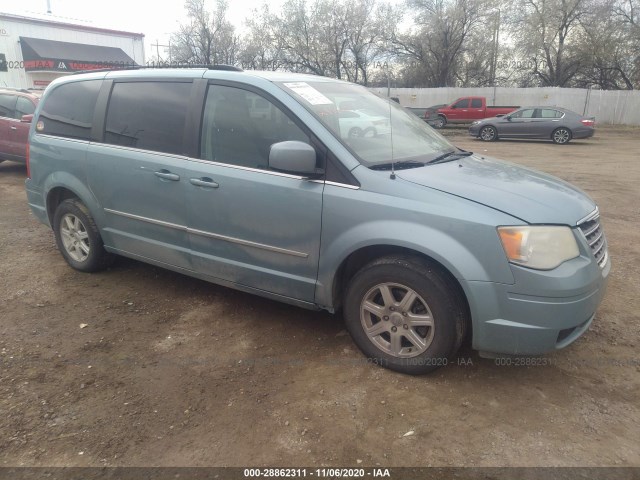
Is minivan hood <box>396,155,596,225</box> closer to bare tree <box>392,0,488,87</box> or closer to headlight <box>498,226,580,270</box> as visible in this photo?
headlight <box>498,226,580,270</box>

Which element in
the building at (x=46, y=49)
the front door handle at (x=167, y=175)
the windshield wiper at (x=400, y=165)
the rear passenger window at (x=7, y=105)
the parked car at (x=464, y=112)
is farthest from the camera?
the building at (x=46, y=49)

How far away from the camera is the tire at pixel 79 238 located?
14.6 ft

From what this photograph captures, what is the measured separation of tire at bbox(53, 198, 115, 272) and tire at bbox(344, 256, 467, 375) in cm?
260

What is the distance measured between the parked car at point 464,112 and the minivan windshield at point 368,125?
73.4ft

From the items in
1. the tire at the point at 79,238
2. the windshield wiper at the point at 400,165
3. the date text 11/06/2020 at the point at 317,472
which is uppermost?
the windshield wiper at the point at 400,165

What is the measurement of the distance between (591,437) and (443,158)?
2.00 meters

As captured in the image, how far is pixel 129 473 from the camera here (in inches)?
91.7

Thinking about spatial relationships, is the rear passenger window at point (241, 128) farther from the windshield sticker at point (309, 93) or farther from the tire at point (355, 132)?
the tire at point (355, 132)

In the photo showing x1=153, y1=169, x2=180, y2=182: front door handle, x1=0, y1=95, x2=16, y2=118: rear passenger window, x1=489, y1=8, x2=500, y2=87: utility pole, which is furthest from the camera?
x1=489, y1=8, x2=500, y2=87: utility pole

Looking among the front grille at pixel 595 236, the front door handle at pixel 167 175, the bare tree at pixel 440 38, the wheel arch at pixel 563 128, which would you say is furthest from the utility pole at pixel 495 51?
the front door handle at pixel 167 175

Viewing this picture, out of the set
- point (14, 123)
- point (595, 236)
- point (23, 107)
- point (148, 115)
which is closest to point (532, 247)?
point (595, 236)

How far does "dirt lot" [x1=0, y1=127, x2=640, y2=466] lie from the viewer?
8.07 feet

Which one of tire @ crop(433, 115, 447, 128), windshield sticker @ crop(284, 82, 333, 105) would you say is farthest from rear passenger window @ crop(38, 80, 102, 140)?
tire @ crop(433, 115, 447, 128)

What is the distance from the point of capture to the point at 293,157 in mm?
3010
